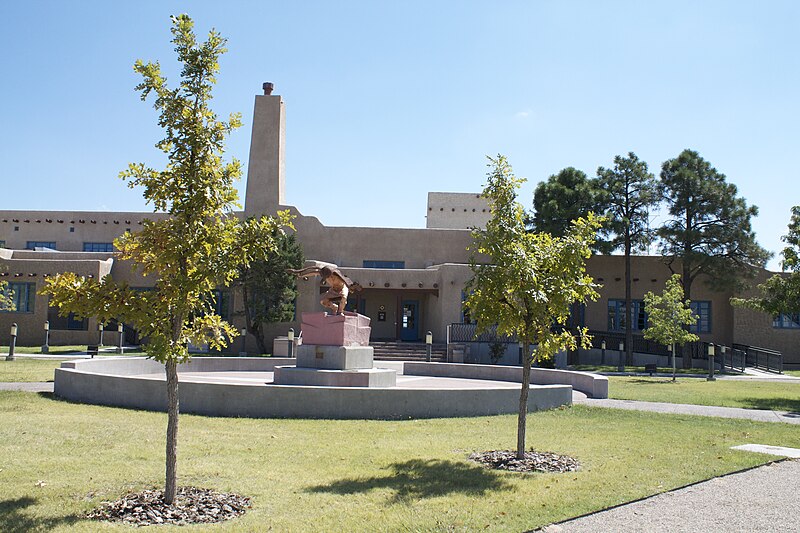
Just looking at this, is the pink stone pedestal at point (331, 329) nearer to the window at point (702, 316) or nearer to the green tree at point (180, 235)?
the green tree at point (180, 235)

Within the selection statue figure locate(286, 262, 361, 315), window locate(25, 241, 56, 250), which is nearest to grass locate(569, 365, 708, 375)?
statue figure locate(286, 262, 361, 315)

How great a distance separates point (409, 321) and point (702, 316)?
51.0ft

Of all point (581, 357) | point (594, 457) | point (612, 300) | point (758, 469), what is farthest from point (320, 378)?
point (612, 300)

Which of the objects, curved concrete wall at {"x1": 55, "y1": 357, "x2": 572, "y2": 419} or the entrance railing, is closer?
curved concrete wall at {"x1": 55, "y1": 357, "x2": 572, "y2": 419}

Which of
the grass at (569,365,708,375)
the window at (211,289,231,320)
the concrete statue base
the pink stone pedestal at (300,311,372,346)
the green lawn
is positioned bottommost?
the grass at (569,365,708,375)

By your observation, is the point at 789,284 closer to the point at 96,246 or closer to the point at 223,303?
the point at 223,303

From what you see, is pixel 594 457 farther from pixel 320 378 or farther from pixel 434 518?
pixel 320 378

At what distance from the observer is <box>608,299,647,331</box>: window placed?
38.2 m

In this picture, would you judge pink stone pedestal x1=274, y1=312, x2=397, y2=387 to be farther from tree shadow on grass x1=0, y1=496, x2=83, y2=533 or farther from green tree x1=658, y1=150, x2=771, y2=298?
green tree x1=658, y1=150, x2=771, y2=298

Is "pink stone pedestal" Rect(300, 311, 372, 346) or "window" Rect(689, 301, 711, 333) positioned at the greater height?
"window" Rect(689, 301, 711, 333)

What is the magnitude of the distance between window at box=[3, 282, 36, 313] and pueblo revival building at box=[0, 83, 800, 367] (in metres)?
0.05

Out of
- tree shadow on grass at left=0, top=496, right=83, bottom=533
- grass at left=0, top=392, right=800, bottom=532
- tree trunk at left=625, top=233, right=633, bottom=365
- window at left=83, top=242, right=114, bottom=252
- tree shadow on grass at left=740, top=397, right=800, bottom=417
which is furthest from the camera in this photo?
window at left=83, top=242, right=114, bottom=252

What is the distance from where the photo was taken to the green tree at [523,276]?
9.95m

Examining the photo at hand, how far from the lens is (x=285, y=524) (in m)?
6.59
